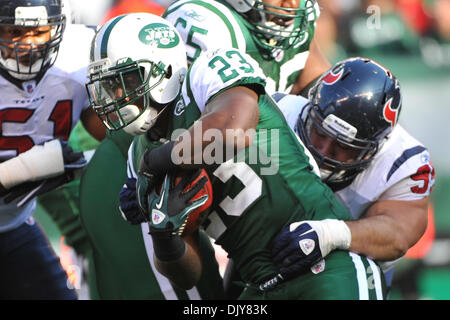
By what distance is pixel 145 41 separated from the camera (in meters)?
2.89

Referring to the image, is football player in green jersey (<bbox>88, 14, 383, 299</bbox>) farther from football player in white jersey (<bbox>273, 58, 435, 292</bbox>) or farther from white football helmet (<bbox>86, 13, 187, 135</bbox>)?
football player in white jersey (<bbox>273, 58, 435, 292</bbox>)

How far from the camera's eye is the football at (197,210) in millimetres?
2680

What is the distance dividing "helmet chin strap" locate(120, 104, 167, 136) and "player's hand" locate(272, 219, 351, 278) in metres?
0.64

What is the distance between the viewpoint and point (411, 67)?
668 cm

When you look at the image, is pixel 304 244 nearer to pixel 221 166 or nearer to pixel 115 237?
pixel 221 166

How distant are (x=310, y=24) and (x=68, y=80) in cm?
132

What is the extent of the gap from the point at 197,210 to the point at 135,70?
22.0 inches

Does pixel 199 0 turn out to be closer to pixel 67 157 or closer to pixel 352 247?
pixel 67 157

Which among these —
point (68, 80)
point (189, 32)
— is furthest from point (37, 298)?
point (189, 32)

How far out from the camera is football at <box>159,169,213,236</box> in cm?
268

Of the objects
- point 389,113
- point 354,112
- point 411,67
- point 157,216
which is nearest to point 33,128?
point 157,216

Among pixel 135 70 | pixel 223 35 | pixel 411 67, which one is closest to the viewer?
pixel 135 70

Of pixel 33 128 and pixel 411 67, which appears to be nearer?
pixel 33 128

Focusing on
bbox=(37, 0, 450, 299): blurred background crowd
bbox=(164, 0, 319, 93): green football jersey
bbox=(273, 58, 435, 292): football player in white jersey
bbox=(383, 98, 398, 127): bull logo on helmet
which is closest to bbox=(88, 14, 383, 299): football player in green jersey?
bbox=(273, 58, 435, 292): football player in white jersey
